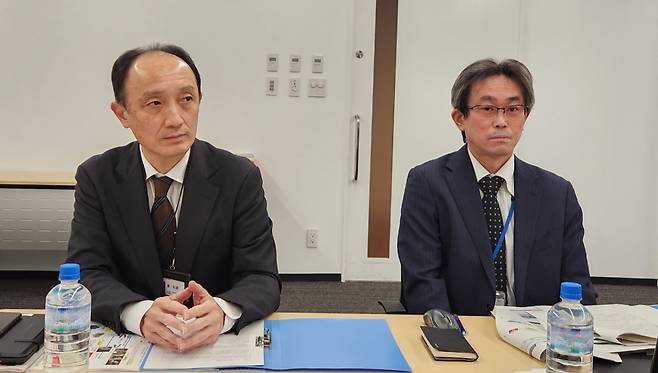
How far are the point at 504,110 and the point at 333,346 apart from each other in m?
1.02

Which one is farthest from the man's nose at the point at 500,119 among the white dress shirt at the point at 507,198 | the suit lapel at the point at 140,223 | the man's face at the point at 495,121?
the suit lapel at the point at 140,223

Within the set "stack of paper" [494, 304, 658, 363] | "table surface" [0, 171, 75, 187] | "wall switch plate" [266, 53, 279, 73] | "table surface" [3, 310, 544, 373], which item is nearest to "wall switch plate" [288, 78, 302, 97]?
"wall switch plate" [266, 53, 279, 73]

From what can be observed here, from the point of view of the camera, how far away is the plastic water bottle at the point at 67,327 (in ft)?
4.07

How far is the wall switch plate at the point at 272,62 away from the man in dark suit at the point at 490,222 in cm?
253

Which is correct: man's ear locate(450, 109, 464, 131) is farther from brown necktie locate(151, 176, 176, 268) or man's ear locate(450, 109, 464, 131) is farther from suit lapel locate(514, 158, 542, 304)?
brown necktie locate(151, 176, 176, 268)

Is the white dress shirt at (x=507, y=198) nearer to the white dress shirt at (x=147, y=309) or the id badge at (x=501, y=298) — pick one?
the id badge at (x=501, y=298)

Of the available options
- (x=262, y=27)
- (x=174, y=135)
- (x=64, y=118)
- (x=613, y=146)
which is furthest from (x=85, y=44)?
(x=613, y=146)

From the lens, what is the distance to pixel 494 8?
4.54 meters

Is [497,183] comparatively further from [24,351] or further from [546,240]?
[24,351]

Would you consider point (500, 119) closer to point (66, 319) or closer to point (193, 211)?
point (193, 211)

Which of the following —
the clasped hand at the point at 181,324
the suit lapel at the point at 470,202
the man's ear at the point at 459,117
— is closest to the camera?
the clasped hand at the point at 181,324

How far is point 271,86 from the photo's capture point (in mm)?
4387

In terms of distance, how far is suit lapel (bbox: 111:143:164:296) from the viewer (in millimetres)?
1698

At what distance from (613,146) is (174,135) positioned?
13.1 ft
